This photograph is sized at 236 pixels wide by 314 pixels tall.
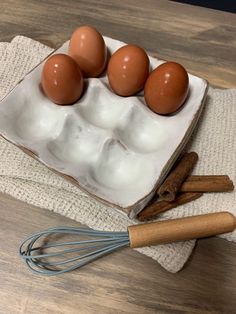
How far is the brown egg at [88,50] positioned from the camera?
2.20 ft

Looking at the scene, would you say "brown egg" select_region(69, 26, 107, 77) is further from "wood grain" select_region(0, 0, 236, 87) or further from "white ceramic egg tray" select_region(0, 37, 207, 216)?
"wood grain" select_region(0, 0, 236, 87)

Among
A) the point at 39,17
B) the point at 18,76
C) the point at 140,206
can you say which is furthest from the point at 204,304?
the point at 39,17

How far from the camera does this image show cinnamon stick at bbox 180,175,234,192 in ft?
2.02

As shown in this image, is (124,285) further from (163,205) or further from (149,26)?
(149,26)

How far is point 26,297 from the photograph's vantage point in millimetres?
559

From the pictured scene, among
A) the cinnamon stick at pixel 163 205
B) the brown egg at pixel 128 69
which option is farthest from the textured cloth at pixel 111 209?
the brown egg at pixel 128 69

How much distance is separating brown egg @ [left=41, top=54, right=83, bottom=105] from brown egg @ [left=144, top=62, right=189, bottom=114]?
0.33 feet

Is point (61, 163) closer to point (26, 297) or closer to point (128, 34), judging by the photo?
point (26, 297)

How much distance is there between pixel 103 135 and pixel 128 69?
10 cm

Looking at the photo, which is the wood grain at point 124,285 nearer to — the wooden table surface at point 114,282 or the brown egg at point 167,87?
the wooden table surface at point 114,282

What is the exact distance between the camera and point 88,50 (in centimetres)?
67

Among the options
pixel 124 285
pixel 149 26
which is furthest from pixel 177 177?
pixel 149 26

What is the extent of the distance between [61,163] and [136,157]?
0.10 meters

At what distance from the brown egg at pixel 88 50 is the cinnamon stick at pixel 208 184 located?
0.72 ft
